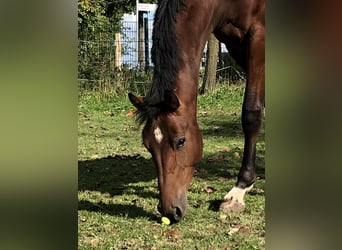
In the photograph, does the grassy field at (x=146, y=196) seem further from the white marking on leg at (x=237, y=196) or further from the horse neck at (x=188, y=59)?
the horse neck at (x=188, y=59)

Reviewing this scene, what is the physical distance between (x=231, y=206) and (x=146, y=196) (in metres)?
0.60

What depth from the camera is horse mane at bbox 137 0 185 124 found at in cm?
226

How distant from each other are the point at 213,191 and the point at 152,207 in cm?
54

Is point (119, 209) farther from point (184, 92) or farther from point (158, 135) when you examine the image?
point (184, 92)

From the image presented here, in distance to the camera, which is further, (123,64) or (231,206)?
(123,64)

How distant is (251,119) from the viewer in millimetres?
2766

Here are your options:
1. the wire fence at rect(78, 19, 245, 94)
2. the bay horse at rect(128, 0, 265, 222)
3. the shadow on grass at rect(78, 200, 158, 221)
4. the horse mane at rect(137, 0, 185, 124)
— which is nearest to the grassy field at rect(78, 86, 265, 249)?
the shadow on grass at rect(78, 200, 158, 221)

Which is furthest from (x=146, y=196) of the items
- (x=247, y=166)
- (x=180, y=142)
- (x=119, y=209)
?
(x=180, y=142)
